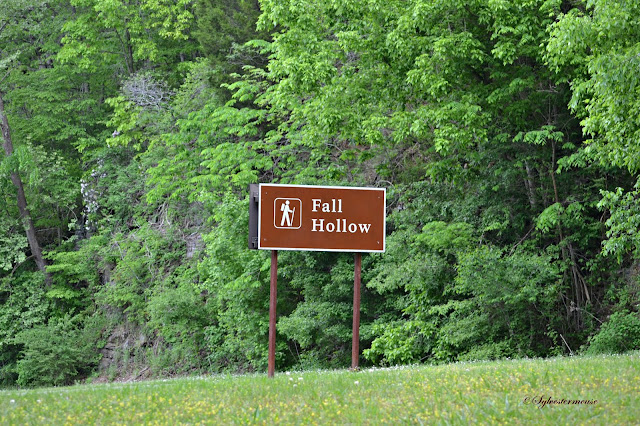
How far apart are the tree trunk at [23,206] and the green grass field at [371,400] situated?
25.8 metres

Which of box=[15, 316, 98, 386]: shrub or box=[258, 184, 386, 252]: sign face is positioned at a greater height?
box=[258, 184, 386, 252]: sign face

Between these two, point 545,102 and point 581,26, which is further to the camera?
point 545,102

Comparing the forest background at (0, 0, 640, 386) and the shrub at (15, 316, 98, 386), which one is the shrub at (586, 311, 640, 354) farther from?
the shrub at (15, 316, 98, 386)

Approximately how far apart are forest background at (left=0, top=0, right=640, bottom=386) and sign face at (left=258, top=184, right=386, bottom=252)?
4469 millimetres

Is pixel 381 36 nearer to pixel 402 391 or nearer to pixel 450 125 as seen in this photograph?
pixel 450 125

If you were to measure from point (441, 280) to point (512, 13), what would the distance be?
6415mm

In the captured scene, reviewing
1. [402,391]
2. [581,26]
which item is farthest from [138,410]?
[581,26]

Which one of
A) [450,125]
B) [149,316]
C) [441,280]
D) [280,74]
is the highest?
[280,74]

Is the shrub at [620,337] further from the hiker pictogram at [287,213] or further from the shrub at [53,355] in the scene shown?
the shrub at [53,355]

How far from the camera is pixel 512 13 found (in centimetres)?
1645

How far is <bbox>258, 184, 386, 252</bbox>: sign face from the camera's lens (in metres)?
10.1

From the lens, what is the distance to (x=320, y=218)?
10.2 m

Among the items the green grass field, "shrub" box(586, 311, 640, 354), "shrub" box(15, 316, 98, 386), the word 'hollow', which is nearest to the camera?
the green grass field

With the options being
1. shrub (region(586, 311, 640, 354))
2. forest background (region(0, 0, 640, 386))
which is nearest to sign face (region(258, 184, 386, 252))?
forest background (region(0, 0, 640, 386))
